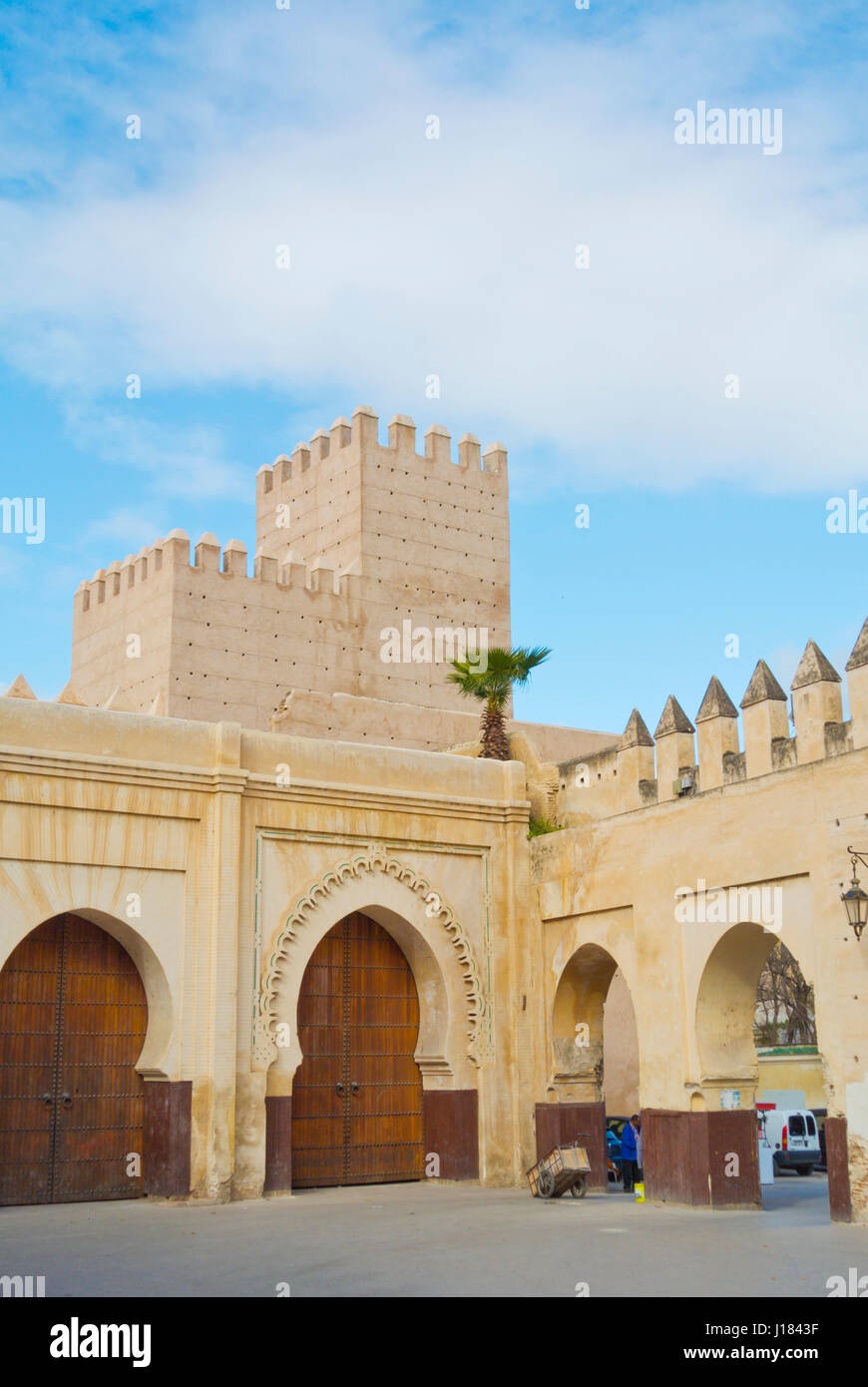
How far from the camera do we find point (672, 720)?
1523cm

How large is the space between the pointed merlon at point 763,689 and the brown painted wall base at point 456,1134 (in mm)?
5749

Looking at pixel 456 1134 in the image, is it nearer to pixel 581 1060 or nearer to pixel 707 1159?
pixel 581 1060

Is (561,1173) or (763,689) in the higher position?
(763,689)

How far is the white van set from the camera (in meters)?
21.2

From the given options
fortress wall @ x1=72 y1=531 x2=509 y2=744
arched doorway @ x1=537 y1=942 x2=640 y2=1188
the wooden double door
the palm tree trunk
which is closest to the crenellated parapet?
the palm tree trunk

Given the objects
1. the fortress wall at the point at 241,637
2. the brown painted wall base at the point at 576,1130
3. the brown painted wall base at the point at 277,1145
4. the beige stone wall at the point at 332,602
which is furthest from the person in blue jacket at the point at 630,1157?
the fortress wall at the point at 241,637

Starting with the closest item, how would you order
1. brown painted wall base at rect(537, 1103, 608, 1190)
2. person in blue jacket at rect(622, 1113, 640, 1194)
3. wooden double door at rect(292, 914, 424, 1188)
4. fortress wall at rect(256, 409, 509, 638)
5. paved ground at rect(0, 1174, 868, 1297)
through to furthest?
paved ground at rect(0, 1174, 868, 1297) → wooden double door at rect(292, 914, 424, 1188) → brown painted wall base at rect(537, 1103, 608, 1190) → person in blue jacket at rect(622, 1113, 640, 1194) → fortress wall at rect(256, 409, 509, 638)

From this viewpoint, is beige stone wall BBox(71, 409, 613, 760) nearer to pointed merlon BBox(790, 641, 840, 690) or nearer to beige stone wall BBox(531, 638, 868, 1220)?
beige stone wall BBox(531, 638, 868, 1220)

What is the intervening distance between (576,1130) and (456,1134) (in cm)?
136

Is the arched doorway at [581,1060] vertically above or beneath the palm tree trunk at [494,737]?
beneath

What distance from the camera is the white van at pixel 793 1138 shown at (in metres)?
21.2

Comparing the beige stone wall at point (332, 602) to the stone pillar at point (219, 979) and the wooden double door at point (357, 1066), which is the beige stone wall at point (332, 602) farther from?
the stone pillar at point (219, 979)

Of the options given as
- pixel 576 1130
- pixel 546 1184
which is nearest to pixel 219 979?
pixel 546 1184
